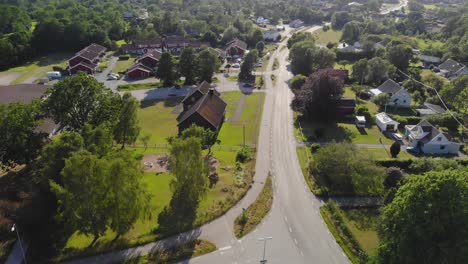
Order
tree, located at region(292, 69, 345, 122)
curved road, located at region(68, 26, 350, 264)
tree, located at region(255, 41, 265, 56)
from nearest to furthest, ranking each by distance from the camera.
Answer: curved road, located at region(68, 26, 350, 264) < tree, located at region(292, 69, 345, 122) < tree, located at region(255, 41, 265, 56)

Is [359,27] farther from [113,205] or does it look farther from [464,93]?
[113,205]

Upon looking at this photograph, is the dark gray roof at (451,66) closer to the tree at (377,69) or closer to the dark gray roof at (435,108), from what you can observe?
the tree at (377,69)

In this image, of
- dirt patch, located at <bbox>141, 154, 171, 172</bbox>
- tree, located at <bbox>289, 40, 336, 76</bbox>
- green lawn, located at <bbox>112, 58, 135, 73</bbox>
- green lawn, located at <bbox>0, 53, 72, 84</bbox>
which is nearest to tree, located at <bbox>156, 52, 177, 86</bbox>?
green lawn, located at <bbox>112, 58, 135, 73</bbox>

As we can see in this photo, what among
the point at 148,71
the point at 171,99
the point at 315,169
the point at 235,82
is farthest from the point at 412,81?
the point at 148,71

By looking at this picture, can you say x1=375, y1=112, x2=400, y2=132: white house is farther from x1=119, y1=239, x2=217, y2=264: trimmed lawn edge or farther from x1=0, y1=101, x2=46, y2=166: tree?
x1=0, y1=101, x2=46, y2=166: tree

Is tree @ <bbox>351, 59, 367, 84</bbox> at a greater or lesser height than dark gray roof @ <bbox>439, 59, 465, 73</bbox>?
greater
